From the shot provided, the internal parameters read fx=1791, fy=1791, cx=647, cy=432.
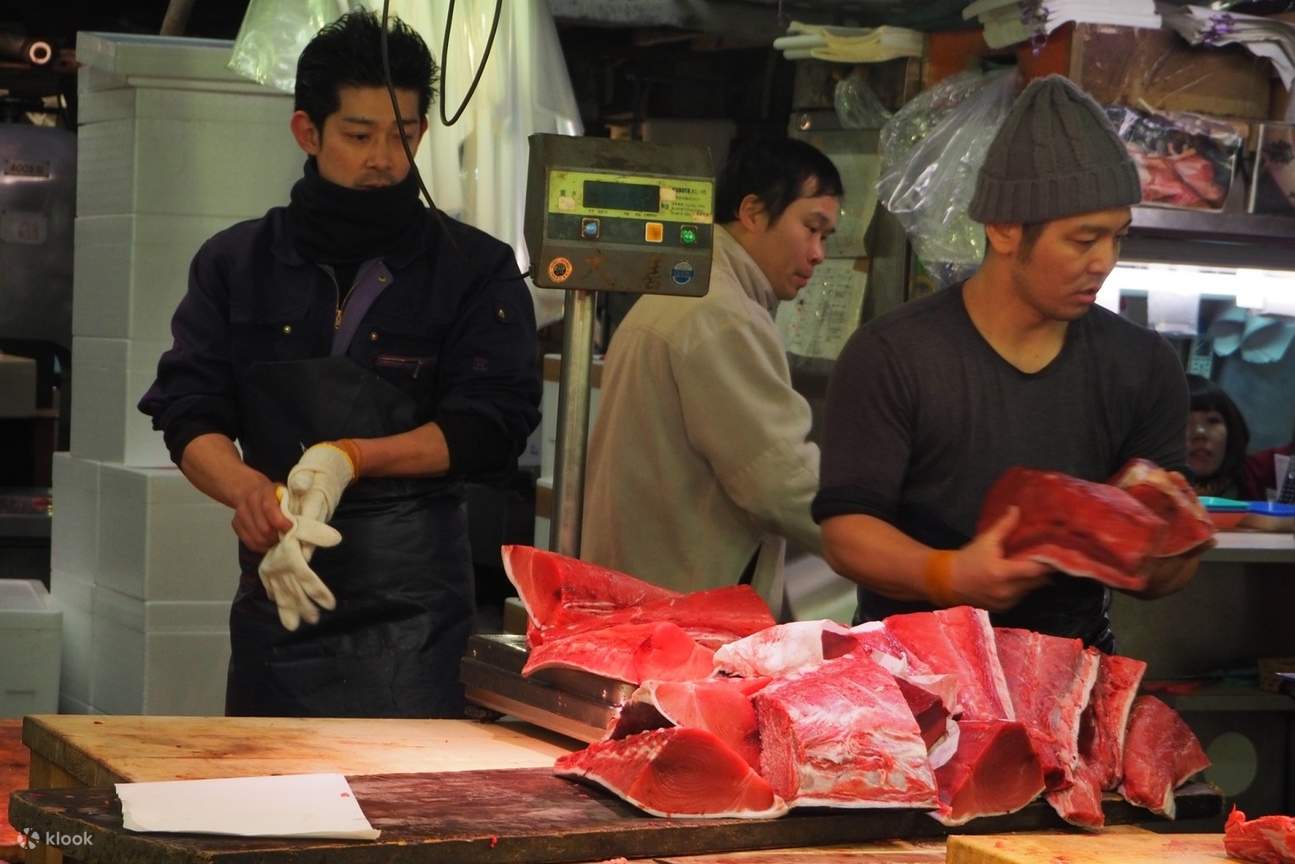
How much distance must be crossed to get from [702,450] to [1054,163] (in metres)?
1.02

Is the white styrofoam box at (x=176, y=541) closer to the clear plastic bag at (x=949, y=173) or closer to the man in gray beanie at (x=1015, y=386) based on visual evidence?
the clear plastic bag at (x=949, y=173)

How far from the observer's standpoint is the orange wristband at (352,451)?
3188 millimetres

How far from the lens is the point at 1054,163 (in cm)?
308

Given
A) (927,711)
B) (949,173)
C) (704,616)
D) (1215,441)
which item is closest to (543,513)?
(949,173)

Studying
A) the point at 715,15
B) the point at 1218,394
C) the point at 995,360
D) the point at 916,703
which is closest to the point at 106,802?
the point at 916,703

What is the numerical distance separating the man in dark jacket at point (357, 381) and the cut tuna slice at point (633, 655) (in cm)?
80

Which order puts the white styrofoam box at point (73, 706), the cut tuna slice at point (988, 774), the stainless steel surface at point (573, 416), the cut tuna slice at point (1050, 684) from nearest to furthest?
the cut tuna slice at point (988, 774) < the cut tuna slice at point (1050, 684) < the stainless steel surface at point (573, 416) < the white styrofoam box at point (73, 706)

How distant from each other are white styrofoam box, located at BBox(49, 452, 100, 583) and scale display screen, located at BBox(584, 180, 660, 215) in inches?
107

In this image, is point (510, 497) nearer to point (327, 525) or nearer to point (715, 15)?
point (715, 15)

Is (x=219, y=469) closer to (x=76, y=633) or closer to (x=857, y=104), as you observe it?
(x=76, y=633)

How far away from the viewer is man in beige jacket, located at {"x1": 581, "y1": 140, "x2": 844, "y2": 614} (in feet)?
12.1

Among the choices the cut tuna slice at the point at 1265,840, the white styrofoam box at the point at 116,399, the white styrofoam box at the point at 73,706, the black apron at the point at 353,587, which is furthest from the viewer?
the white styrofoam box at the point at 73,706

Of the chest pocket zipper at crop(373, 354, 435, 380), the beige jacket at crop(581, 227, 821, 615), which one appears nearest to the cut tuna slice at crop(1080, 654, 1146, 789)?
the beige jacket at crop(581, 227, 821, 615)

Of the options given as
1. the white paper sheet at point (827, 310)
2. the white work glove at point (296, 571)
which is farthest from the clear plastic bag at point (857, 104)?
the white work glove at point (296, 571)
